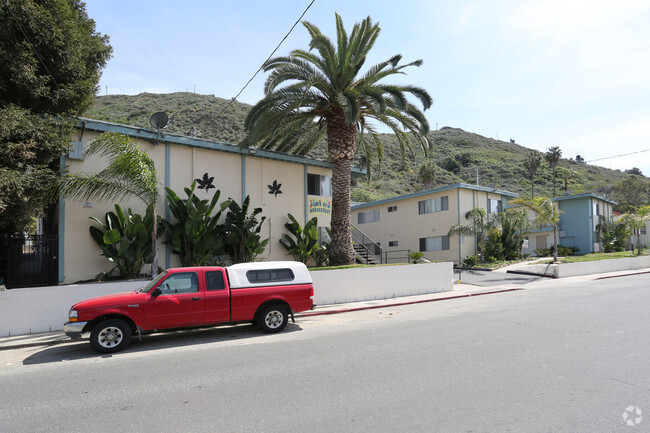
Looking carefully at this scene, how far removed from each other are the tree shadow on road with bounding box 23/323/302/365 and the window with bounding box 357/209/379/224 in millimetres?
26070

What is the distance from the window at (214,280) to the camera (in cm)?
905

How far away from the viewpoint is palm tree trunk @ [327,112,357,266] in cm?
1648

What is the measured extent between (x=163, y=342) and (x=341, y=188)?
31.8 feet

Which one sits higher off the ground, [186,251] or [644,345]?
[186,251]

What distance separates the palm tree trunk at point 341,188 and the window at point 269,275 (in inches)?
261

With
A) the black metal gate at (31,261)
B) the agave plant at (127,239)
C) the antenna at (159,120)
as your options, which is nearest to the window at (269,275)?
the agave plant at (127,239)

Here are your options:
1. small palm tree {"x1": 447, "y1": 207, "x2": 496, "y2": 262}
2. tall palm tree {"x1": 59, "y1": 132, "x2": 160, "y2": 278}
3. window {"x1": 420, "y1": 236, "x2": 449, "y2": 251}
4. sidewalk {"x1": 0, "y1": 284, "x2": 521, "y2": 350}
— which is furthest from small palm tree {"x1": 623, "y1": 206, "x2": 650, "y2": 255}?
tall palm tree {"x1": 59, "y1": 132, "x2": 160, "y2": 278}

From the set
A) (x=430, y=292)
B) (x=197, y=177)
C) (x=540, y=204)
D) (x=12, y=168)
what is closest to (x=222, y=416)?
(x=12, y=168)

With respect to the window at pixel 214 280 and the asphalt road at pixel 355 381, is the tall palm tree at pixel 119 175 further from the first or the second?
the asphalt road at pixel 355 381

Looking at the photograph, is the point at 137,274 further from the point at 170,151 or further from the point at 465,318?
the point at 465,318

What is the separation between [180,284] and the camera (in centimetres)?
884

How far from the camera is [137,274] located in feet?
45.2

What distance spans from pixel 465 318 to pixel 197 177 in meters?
11.5

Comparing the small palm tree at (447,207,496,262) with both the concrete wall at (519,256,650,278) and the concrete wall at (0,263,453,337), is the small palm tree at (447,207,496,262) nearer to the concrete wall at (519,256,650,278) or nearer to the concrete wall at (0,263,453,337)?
the concrete wall at (519,256,650,278)
